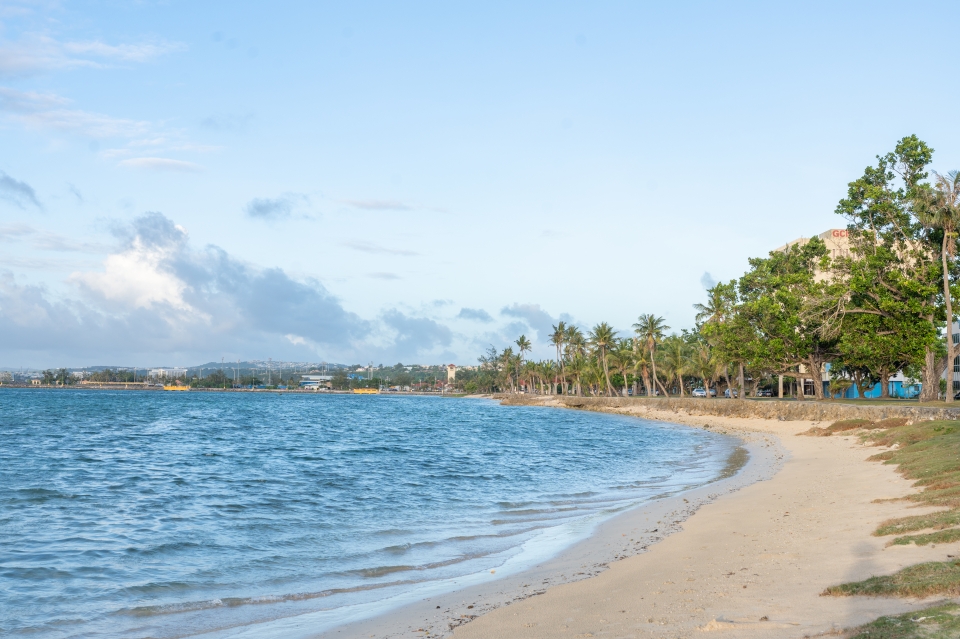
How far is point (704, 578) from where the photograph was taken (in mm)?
8930

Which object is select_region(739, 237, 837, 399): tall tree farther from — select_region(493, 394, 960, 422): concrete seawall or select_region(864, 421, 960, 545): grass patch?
select_region(864, 421, 960, 545): grass patch

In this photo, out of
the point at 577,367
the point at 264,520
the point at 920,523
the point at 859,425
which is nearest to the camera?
the point at 920,523

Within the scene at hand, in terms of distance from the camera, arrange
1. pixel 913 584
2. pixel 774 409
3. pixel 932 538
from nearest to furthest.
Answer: pixel 913 584, pixel 932 538, pixel 774 409

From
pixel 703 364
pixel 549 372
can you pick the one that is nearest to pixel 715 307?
pixel 703 364

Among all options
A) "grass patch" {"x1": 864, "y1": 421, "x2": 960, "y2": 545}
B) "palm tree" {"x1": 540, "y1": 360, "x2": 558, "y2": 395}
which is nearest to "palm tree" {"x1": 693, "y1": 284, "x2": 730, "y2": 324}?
"grass patch" {"x1": 864, "y1": 421, "x2": 960, "y2": 545}

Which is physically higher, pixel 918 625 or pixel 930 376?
pixel 930 376

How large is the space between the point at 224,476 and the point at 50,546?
11552mm

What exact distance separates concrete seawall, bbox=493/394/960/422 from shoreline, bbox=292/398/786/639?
20.9 meters

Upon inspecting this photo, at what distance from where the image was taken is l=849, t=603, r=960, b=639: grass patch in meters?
5.32

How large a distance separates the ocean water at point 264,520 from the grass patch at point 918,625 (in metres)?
6.24

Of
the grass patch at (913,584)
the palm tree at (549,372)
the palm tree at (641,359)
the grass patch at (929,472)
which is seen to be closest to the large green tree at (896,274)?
the grass patch at (929,472)

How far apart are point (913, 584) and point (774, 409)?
175 ft

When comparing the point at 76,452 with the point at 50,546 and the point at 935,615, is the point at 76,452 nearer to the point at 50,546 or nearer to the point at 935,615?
the point at 50,546

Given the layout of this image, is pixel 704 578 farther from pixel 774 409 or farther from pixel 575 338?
pixel 575 338
